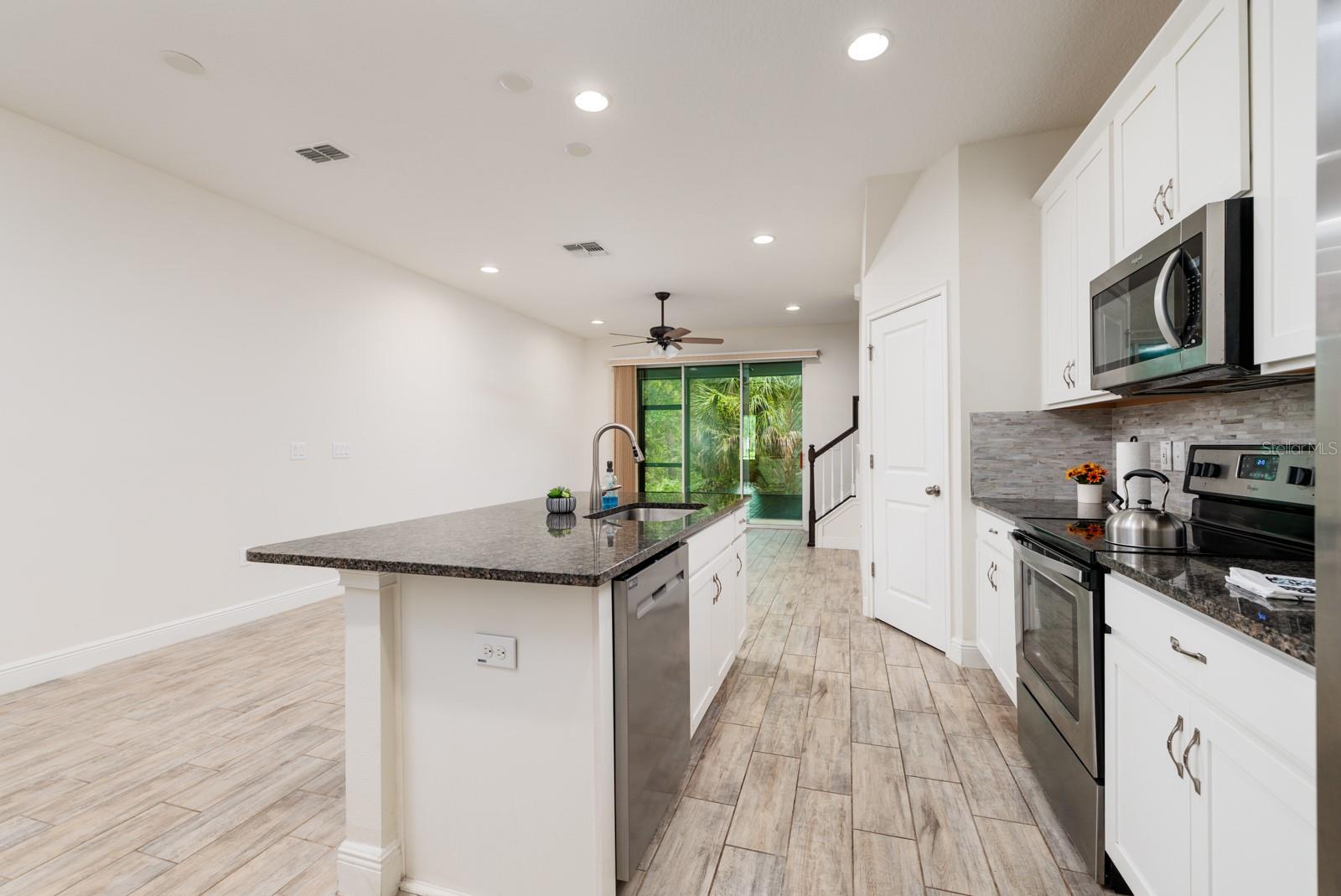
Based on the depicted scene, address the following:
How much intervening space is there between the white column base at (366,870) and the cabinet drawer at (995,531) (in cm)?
228

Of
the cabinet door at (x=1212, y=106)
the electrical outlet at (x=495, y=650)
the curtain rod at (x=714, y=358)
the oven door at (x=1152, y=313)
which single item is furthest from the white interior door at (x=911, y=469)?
the curtain rod at (x=714, y=358)

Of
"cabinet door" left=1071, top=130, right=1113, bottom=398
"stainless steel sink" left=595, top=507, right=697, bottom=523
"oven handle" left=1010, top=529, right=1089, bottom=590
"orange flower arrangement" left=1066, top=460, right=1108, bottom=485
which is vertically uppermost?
"cabinet door" left=1071, top=130, right=1113, bottom=398

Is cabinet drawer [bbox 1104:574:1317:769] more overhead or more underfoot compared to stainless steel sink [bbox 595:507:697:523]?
more underfoot

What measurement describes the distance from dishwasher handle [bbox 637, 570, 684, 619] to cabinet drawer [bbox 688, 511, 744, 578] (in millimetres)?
186

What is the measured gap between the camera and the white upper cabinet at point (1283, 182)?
1157 millimetres

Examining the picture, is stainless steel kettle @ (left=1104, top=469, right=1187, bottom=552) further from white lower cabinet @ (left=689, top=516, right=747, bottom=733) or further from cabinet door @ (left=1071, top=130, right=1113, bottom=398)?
white lower cabinet @ (left=689, top=516, right=747, bottom=733)

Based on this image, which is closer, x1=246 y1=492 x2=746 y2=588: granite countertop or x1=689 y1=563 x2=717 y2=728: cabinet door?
x1=246 y1=492 x2=746 y2=588: granite countertop

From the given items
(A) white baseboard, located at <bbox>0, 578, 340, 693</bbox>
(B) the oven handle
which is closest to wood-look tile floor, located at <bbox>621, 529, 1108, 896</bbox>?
(B) the oven handle

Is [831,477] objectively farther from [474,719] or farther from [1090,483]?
[474,719]

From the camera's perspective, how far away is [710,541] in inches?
92.2

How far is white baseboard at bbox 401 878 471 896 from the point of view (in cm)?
149

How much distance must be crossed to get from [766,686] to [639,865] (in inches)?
52.0

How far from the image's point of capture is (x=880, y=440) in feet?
12.4

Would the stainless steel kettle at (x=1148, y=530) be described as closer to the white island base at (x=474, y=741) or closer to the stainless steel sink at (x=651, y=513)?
the white island base at (x=474, y=741)
